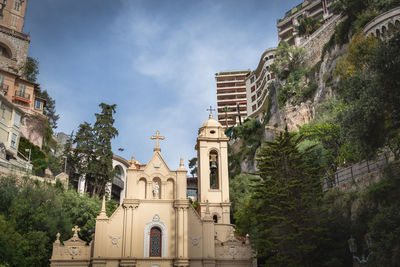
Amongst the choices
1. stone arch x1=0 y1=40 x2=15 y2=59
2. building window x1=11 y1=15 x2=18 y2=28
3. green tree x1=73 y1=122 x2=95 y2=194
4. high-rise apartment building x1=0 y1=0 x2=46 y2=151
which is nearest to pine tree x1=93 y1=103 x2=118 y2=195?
green tree x1=73 y1=122 x2=95 y2=194

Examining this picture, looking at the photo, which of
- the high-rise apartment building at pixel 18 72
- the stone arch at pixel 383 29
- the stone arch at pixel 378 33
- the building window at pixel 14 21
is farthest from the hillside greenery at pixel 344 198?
the building window at pixel 14 21

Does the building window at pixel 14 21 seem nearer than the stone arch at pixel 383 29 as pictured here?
No

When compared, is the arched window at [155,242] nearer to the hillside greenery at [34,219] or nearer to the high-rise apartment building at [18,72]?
the hillside greenery at [34,219]

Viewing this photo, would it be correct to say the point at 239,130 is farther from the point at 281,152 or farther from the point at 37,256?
the point at 37,256

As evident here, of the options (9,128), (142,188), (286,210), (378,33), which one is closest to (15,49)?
(9,128)

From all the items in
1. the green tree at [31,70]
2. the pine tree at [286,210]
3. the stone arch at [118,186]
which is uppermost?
the green tree at [31,70]

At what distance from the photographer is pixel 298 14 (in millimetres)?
92125

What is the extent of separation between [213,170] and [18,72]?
42976mm

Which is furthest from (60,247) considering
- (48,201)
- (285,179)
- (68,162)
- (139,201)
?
(68,162)

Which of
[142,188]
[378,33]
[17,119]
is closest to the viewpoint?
[142,188]

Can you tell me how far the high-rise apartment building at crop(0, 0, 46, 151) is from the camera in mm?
51688

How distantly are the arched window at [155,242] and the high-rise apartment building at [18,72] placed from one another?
31.4m

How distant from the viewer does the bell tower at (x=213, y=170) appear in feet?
95.7

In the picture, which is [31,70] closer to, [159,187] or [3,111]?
[3,111]
